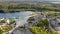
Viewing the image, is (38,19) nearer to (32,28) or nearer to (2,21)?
(32,28)

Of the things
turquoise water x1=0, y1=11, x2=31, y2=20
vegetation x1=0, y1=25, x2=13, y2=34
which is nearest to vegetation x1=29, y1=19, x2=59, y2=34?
turquoise water x1=0, y1=11, x2=31, y2=20

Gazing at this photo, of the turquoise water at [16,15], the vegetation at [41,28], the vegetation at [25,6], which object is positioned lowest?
the vegetation at [41,28]

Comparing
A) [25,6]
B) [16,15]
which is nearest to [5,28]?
[16,15]

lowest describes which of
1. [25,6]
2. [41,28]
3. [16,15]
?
[41,28]

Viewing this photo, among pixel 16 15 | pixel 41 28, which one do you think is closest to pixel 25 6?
pixel 16 15

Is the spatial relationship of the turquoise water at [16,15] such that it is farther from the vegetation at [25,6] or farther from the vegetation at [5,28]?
the vegetation at [5,28]

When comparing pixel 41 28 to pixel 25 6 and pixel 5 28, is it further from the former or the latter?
pixel 5 28

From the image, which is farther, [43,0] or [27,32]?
[43,0]

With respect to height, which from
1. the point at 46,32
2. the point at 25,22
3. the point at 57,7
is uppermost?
the point at 57,7

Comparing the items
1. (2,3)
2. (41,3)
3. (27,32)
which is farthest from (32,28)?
(2,3)

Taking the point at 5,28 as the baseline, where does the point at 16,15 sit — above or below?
above

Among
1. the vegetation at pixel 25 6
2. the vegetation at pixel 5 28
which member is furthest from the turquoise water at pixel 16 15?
the vegetation at pixel 5 28
